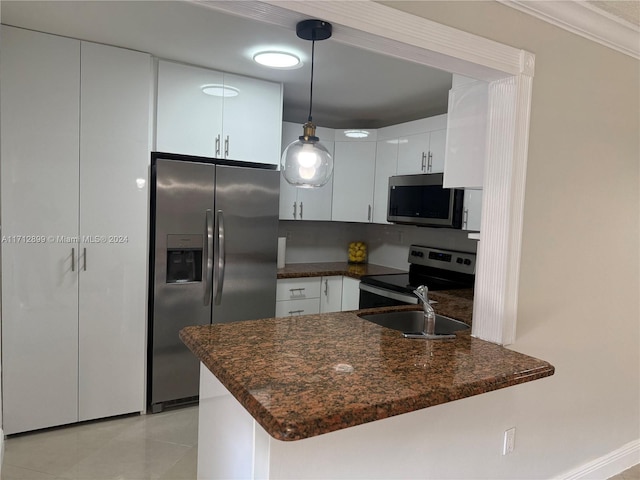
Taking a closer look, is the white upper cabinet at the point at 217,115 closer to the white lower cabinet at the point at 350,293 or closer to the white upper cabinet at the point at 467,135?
the white lower cabinet at the point at 350,293

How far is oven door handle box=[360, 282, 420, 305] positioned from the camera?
128 inches

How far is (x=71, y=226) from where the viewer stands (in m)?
2.66

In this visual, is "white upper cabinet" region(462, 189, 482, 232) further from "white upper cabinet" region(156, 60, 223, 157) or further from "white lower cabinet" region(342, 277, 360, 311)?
"white upper cabinet" region(156, 60, 223, 157)

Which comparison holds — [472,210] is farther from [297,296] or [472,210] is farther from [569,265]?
[297,296]

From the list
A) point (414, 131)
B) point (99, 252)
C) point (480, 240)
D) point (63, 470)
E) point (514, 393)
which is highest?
point (414, 131)

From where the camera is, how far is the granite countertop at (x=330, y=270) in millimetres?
3780

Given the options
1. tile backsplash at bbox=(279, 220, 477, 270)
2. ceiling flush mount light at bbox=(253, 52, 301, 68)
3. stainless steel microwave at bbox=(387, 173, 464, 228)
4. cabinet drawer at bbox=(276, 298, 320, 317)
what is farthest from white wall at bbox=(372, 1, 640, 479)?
cabinet drawer at bbox=(276, 298, 320, 317)

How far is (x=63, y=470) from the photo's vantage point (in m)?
2.36

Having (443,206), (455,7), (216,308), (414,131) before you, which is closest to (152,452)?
(216,308)

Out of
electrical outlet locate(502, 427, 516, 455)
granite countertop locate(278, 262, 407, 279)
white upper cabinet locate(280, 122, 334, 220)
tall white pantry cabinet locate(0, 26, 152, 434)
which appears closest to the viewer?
electrical outlet locate(502, 427, 516, 455)

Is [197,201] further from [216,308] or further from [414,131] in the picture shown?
[414,131]

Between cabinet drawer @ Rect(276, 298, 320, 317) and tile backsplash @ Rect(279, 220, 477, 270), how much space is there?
2.35 ft

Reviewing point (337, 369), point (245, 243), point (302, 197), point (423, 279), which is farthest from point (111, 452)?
point (423, 279)

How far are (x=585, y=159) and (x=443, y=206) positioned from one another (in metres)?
1.25
